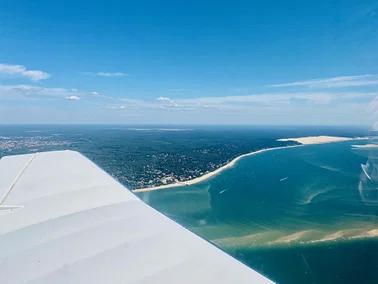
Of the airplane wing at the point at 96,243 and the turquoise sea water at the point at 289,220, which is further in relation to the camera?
the turquoise sea water at the point at 289,220

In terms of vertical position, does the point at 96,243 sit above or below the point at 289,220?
above

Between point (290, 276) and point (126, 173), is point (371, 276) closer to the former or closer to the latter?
point (290, 276)

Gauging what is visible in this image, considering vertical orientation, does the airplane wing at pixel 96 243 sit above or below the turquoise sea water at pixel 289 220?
above

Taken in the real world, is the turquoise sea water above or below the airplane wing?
below

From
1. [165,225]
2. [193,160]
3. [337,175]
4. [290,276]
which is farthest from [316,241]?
[193,160]

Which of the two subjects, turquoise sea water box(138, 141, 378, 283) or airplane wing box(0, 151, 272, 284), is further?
turquoise sea water box(138, 141, 378, 283)
